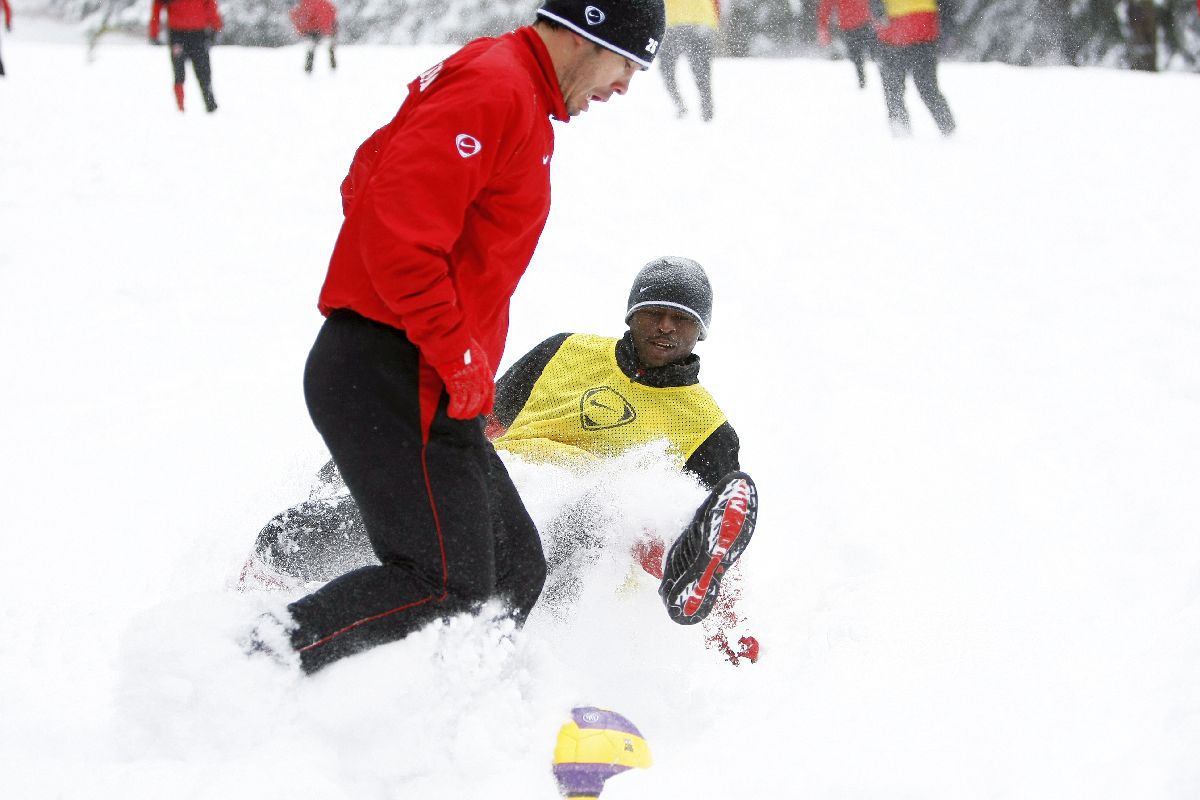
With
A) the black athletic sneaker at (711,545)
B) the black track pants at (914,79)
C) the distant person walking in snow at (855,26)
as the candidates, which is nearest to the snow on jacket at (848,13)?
the distant person walking in snow at (855,26)

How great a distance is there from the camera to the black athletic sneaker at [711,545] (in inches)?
93.4

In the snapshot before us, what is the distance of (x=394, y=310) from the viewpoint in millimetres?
1726

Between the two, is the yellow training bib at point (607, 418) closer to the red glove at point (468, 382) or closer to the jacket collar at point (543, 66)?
the red glove at point (468, 382)

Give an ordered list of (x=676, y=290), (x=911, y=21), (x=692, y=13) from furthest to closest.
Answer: (x=692, y=13)
(x=911, y=21)
(x=676, y=290)

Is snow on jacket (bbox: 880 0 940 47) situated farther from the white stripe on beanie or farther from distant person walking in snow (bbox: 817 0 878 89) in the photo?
the white stripe on beanie

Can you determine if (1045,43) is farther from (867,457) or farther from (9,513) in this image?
(9,513)

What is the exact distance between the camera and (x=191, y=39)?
911 cm

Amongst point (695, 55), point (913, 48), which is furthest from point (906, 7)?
point (695, 55)

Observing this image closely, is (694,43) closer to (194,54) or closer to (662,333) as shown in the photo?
(194,54)

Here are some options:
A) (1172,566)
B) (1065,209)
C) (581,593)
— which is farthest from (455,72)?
(1065,209)

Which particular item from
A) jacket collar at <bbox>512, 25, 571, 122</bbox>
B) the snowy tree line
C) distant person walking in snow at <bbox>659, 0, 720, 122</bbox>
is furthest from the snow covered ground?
the snowy tree line

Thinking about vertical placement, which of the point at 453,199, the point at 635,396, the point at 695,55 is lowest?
the point at 695,55

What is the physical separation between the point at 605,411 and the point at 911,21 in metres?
5.81

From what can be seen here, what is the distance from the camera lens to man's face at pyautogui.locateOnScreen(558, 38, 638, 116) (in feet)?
6.37
